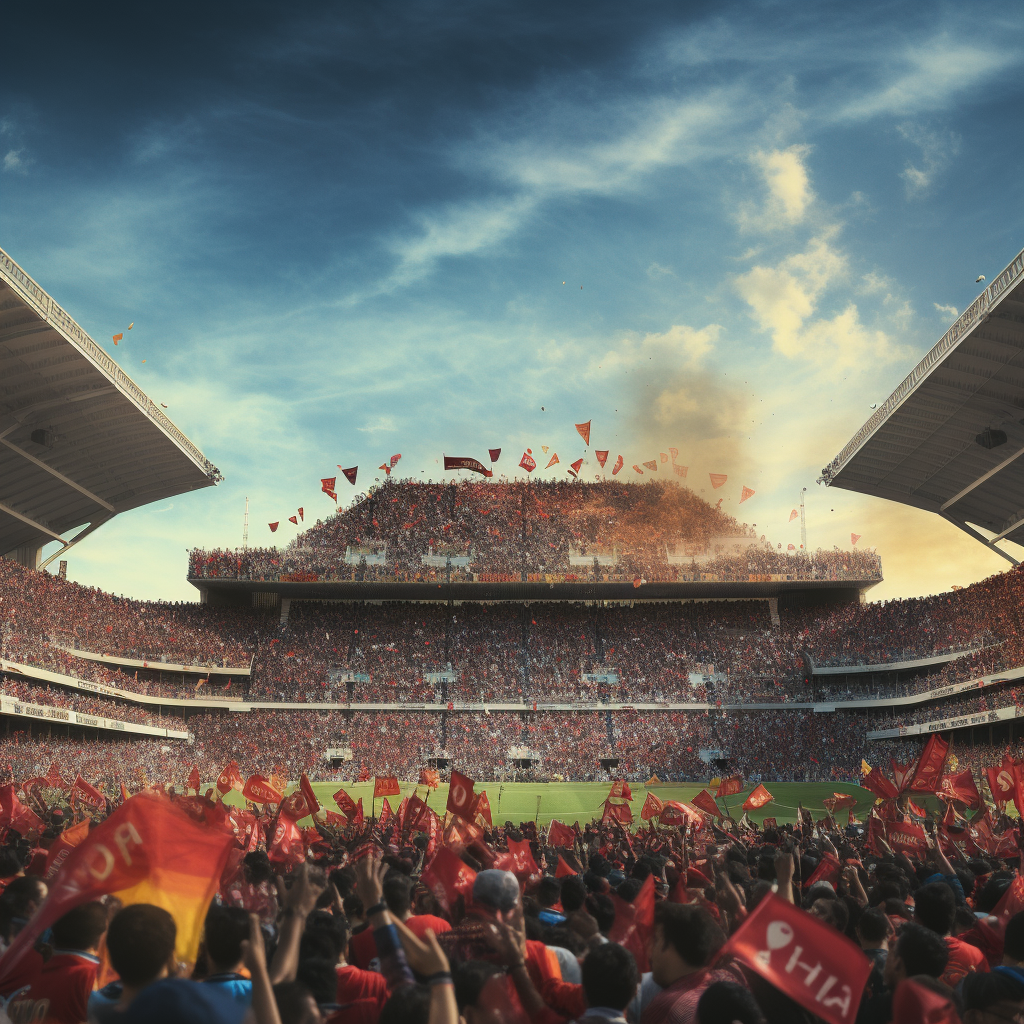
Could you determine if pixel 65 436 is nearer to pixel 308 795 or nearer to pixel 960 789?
pixel 308 795

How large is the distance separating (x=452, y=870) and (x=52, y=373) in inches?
1315

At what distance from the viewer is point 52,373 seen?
111 ft

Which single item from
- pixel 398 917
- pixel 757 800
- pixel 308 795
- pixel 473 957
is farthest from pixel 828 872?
pixel 757 800

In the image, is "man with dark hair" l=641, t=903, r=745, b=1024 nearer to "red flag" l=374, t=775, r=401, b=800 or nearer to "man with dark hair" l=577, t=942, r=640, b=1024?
"man with dark hair" l=577, t=942, r=640, b=1024

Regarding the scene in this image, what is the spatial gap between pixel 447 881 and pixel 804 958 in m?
3.58

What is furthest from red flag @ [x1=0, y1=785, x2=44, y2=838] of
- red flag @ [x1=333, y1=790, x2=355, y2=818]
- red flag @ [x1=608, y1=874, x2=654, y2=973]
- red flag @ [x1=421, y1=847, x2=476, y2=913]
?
red flag @ [x1=608, y1=874, x2=654, y2=973]

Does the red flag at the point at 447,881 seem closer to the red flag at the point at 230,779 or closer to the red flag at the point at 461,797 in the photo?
the red flag at the point at 461,797

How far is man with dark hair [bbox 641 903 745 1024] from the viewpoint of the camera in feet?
12.5

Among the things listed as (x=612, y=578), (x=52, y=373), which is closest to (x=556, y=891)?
(x=52, y=373)

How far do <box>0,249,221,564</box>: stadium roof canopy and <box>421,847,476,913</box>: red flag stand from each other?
27.2 metres

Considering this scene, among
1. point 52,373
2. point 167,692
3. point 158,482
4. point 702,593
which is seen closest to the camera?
point 52,373

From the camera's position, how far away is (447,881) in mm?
6648

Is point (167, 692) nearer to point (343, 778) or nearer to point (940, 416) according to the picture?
point (343, 778)

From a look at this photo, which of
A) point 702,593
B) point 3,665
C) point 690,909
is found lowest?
point 690,909
